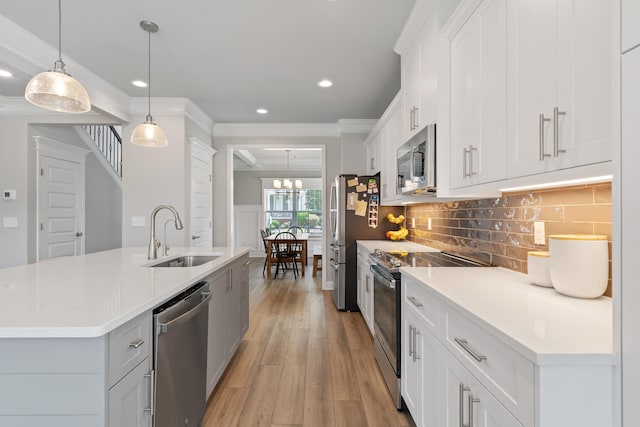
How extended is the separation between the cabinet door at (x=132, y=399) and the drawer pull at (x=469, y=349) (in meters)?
1.20

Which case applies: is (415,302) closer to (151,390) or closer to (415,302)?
(415,302)

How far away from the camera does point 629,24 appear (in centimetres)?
71

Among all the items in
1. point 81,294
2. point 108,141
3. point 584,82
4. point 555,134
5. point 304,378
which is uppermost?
point 108,141

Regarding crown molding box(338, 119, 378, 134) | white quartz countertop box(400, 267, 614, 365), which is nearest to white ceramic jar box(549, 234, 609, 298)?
white quartz countertop box(400, 267, 614, 365)

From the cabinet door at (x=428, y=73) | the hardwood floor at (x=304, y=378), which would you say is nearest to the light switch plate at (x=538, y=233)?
the cabinet door at (x=428, y=73)

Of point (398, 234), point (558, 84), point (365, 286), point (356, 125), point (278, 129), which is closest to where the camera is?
point (558, 84)

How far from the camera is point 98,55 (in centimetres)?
295

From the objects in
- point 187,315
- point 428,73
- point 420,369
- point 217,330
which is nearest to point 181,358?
point 187,315

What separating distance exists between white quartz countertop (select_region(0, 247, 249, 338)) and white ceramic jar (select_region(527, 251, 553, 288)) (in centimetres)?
164

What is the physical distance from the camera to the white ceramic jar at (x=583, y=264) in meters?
1.21

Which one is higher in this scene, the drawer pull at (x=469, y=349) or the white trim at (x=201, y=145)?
the white trim at (x=201, y=145)

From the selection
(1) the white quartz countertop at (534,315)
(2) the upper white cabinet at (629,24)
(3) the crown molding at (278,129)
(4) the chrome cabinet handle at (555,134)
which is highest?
(3) the crown molding at (278,129)

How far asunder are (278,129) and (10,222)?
11.9ft

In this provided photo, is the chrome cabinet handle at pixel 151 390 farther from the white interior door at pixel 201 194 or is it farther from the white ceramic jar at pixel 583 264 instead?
the white interior door at pixel 201 194
